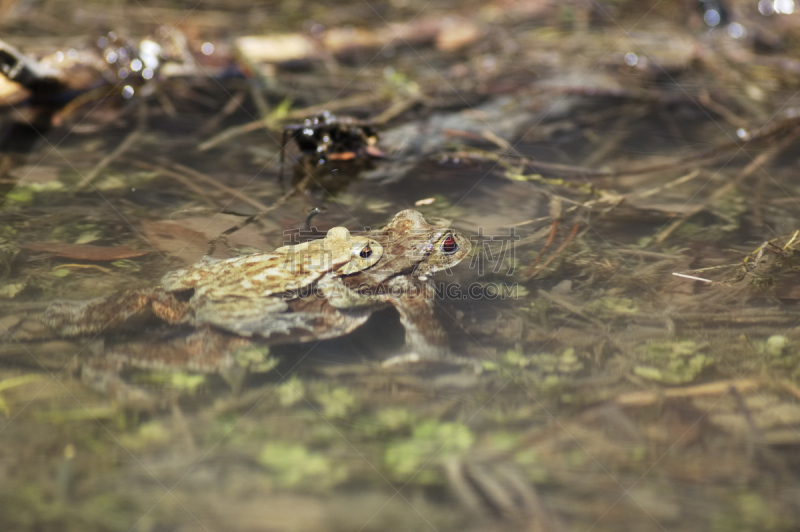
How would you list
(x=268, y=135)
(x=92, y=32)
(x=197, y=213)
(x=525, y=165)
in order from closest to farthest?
1. (x=197, y=213)
2. (x=525, y=165)
3. (x=268, y=135)
4. (x=92, y=32)

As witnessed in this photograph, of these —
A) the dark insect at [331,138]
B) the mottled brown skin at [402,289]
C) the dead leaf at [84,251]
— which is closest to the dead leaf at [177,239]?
the dead leaf at [84,251]

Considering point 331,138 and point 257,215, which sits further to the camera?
point 331,138

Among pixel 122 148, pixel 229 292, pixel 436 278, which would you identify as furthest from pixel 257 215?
pixel 122 148

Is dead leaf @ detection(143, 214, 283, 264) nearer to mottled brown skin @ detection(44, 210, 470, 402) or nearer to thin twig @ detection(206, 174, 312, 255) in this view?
thin twig @ detection(206, 174, 312, 255)

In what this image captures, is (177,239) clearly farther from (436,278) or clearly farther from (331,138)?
(436,278)

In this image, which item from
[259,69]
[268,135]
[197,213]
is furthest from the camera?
[259,69]

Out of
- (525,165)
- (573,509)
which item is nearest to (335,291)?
(573,509)

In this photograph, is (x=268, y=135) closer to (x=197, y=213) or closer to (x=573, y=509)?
(x=197, y=213)
